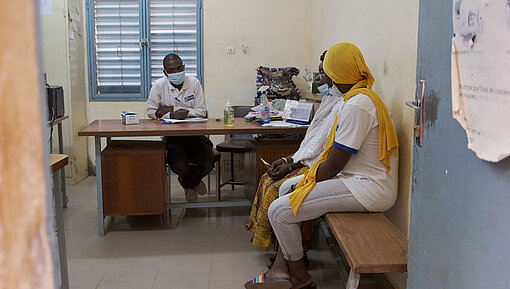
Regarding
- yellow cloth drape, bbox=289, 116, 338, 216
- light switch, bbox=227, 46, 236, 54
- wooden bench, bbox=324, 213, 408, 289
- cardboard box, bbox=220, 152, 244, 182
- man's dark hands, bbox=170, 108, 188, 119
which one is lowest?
cardboard box, bbox=220, 152, 244, 182

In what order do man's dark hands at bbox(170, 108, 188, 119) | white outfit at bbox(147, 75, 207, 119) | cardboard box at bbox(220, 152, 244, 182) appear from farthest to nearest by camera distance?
cardboard box at bbox(220, 152, 244, 182)
white outfit at bbox(147, 75, 207, 119)
man's dark hands at bbox(170, 108, 188, 119)

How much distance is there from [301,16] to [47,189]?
5.33m

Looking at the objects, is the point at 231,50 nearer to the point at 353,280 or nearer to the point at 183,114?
the point at 183,114

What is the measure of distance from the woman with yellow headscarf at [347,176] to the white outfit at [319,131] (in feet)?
0.90

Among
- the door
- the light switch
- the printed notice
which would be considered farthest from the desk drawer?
the printed notice

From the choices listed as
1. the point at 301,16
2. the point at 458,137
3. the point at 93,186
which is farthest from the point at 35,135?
the point at 301,16

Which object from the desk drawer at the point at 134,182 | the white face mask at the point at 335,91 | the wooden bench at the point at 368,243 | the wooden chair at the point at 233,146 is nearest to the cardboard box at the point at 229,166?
the wooden chair at the point at 233,146

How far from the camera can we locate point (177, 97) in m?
4.24

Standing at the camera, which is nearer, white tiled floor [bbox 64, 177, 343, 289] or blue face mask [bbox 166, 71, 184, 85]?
white tiled floor [bbox 64, 177, 343, 289]

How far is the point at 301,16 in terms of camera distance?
5469 millimetres

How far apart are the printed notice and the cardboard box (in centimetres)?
380

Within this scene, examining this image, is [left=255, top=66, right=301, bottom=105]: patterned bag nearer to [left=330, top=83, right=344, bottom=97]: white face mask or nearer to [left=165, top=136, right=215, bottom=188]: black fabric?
[left=165, top=136, right=215, bottom=188]: black fabric

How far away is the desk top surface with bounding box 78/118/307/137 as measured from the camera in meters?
3.46

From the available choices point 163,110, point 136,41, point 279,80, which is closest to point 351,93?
point 163,110
